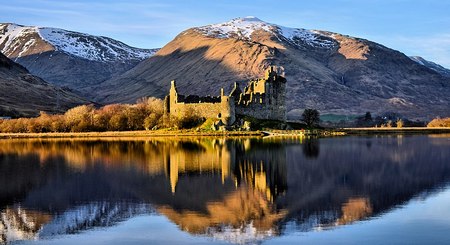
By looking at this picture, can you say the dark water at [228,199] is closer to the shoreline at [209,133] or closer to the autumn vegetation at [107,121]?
the shoreline at [209,133]

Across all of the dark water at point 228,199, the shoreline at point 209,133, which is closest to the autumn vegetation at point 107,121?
the shoreline at point 209,133

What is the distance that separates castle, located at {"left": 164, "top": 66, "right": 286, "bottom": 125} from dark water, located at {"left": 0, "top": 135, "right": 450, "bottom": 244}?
137 ft

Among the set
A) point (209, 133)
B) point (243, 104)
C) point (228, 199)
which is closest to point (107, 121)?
point (209, 133)

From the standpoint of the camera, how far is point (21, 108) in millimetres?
198250

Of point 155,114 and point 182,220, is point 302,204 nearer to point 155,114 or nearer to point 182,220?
point 182,220

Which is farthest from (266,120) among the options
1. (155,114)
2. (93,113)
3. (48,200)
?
(48,200)

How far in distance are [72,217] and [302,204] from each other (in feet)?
39.6

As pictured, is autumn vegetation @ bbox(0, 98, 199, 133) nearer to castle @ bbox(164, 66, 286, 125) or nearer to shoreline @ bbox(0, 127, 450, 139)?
castle @ bbox(164, 66, 286, 125)

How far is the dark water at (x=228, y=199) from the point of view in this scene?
27.9 metres

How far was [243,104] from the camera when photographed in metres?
108

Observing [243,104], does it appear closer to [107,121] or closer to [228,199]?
[107,121]

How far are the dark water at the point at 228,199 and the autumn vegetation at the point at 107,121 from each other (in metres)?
52.1

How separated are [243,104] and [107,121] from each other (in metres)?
30.6

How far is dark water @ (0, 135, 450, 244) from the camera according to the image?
1097 inches
